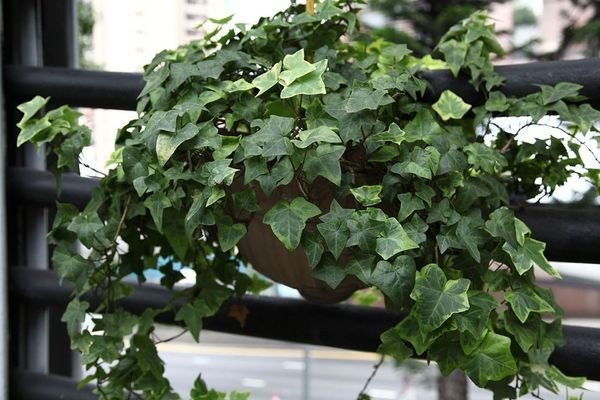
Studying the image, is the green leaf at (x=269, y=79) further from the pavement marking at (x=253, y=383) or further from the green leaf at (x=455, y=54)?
the pavement marking at (x=253, y=383)

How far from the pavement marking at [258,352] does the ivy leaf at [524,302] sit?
4.23 metres

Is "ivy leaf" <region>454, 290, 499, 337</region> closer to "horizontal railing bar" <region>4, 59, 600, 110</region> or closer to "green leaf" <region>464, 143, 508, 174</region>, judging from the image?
"green leaf" <region>464, 143, 508, 174</region>

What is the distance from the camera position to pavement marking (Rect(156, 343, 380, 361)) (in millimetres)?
5273

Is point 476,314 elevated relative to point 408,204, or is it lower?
lower

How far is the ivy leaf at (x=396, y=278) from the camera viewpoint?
29.3 inches

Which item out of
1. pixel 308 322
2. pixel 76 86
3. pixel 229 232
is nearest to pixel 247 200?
pixel 229 232

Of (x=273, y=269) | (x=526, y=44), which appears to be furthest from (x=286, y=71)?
(x=526, y=44)

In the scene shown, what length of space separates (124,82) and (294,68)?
1.61ft

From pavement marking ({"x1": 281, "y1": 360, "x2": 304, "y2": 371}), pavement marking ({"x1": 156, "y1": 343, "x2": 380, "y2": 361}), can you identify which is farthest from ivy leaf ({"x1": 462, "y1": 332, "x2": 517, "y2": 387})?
pavement marking ({"x1": 281, "y1": 360, "x2": 304, "y2": 371})

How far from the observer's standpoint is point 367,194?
2.58 ft

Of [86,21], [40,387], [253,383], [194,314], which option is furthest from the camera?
[253,383]

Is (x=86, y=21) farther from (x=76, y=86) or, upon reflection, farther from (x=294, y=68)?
(x=294, y=68)

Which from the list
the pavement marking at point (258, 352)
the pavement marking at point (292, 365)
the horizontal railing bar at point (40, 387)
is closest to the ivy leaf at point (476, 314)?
the horizontal railing bar at point (40, 387)

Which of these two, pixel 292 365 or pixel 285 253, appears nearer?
pixel 285 253
